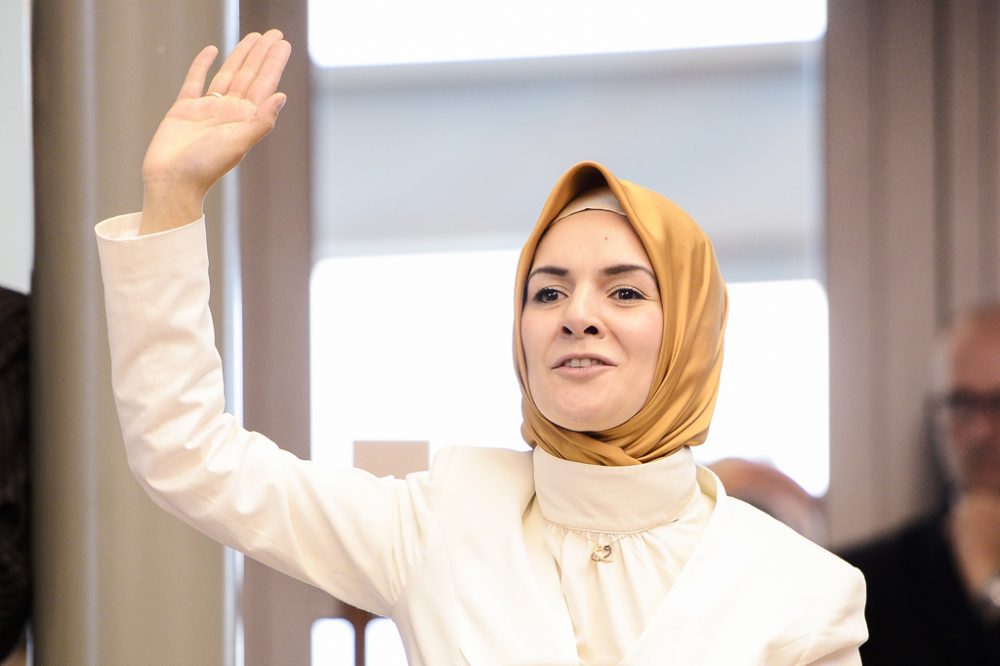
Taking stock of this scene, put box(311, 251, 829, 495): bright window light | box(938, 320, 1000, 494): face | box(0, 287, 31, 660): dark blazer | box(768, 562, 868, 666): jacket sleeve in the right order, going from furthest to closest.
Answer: box(311, 251, 829, 495): bright window light → box(938, 320, 1000, 494): face → box(0, 287, 31, 660): dark blazer → box(768, 562, 868, 666): jacket sleeve

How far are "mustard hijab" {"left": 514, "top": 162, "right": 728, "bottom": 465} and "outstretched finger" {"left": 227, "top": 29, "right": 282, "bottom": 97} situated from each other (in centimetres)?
35

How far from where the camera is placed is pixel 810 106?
2.40m

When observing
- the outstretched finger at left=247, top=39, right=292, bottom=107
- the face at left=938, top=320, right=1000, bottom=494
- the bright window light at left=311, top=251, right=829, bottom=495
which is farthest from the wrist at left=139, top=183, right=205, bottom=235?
the face at left=938, top=320, right=1000, bottom=494

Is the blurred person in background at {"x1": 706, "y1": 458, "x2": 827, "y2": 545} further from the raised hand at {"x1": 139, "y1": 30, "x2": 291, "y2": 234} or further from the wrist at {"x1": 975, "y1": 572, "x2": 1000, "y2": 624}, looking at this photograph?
the raised hand at {"x1": 139, "y1": 30, "x2": 291, "y2": 234}

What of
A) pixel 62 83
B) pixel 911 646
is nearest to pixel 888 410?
pixel 911 646

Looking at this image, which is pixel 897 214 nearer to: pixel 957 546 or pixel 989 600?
pixel 957 546

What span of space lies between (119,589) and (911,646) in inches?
58.4

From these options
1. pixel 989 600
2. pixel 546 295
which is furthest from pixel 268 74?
pixel 989 600

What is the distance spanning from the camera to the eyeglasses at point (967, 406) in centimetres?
224

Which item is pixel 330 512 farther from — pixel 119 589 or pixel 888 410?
pixel 888 410

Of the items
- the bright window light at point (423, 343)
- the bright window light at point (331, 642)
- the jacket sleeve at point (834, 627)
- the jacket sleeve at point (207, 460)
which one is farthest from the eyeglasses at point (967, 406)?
the jacket sleeve at point (207, 460)

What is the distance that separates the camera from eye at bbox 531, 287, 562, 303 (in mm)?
1297

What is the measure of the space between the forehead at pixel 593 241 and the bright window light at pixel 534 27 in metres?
1.30

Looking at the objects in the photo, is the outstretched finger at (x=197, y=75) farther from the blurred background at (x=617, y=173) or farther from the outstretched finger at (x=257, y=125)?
the blurred background at (x=617, y=173)
